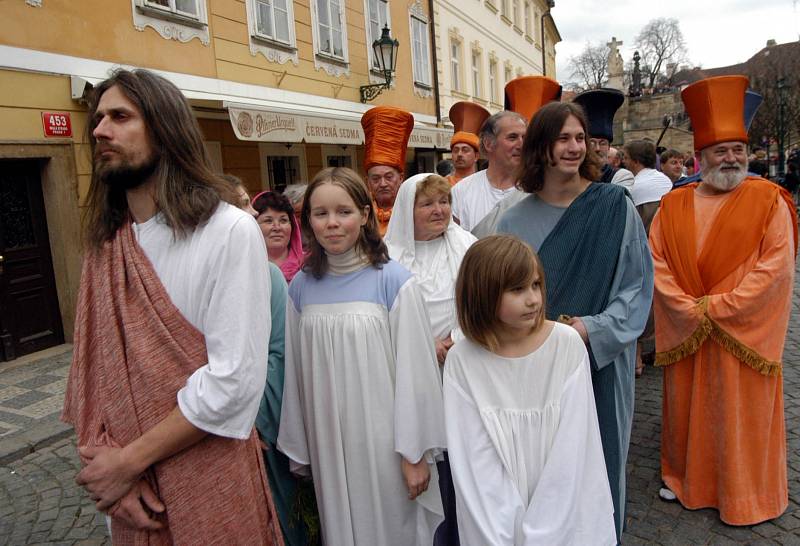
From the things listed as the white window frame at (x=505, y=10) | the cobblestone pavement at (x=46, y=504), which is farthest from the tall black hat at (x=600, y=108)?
the white window frame at (x=505, y=10)

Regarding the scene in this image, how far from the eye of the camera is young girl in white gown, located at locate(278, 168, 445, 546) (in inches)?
82.8

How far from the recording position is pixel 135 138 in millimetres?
1590

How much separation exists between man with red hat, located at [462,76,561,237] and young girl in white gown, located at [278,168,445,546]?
1733 mm

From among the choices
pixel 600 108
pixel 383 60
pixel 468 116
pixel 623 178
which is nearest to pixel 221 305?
pixel 600 108

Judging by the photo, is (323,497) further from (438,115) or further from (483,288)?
(438,115)

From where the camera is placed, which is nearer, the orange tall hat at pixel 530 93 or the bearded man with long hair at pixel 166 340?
the bearded man with long hair at pixel 166 340

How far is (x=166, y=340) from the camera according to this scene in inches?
59.9

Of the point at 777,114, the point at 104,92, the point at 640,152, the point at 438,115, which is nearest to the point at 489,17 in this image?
the point at 438,115

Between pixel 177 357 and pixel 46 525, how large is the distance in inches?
106

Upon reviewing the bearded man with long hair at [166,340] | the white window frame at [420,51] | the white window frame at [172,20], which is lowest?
the bearded man with long hair at [166,340]

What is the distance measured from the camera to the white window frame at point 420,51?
14.8 meters

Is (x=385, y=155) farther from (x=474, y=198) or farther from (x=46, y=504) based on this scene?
(x=46, y=504)

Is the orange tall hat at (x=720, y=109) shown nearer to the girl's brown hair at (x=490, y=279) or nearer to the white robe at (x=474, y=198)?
the white robe at (x=474, y=198)

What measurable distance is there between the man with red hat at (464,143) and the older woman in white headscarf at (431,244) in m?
1.99
